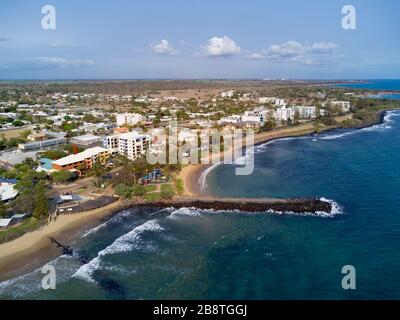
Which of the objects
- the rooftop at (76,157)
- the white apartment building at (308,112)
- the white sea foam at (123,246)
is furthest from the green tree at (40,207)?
the white apartment building at (308,112)

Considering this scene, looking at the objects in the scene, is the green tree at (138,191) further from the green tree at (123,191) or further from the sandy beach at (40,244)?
the sandy beach at (40,244)

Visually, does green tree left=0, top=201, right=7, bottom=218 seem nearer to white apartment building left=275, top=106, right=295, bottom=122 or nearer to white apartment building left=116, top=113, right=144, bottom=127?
white apartment building left=116, top=113, right=144, bottom=127

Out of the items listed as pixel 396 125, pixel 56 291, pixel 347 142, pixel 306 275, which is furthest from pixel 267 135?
pixel 56 291

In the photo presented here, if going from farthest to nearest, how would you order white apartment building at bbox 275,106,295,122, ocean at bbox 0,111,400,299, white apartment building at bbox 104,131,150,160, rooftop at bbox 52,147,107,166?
white apartment building at bbox 275,106,295,122 < white apartment building at bbox 104,131,150,160 < rooftop at bbox 52,147,107,166 < ocean at bbox 0,111,400,299

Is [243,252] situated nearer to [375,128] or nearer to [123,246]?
[123,246]

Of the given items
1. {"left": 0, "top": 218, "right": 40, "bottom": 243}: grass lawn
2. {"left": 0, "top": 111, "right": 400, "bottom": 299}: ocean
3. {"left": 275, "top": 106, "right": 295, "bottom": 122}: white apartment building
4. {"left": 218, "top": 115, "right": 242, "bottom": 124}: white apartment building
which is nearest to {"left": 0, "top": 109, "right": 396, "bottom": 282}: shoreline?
{"left": 0, "top": 218, "right": 40, "bottom": 243}: grass lawn
